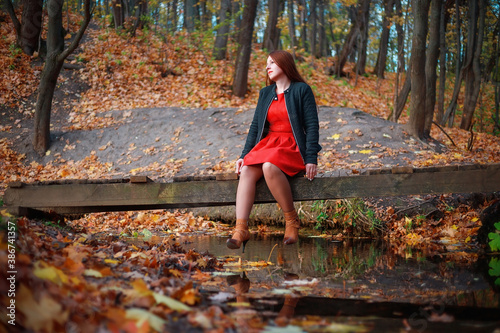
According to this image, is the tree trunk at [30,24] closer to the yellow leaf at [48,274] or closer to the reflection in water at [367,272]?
the reflection in water at [367,272]

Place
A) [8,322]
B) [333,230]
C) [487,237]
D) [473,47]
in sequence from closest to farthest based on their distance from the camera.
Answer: [8,322] → [487,237] → [333,230] → [473,47]

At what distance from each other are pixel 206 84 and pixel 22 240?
12213 mm

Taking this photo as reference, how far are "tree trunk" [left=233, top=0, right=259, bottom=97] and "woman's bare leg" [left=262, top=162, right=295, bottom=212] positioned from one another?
9.86 meters

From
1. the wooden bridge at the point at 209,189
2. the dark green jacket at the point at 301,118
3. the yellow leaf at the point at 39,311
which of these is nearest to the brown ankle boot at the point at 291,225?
the wooden bridge at the point at 209,189

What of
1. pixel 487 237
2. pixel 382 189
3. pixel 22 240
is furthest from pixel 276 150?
pixel 487 237

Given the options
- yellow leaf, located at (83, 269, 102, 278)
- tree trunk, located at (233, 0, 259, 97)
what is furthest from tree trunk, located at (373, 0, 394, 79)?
→ yellow leaf, located at (83, 269, 102, 278)

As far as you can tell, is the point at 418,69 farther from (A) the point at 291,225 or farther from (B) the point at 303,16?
(B) the point at 303,16

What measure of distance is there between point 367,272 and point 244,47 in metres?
10.7

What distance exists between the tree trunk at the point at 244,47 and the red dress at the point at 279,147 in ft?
30.3

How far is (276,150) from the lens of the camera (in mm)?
4465

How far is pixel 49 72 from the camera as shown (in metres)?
10.9

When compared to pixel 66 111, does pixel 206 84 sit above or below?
above

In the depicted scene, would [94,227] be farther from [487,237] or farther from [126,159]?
[487,237]

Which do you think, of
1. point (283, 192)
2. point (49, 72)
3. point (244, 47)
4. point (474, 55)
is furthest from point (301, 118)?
point (474, 55)
